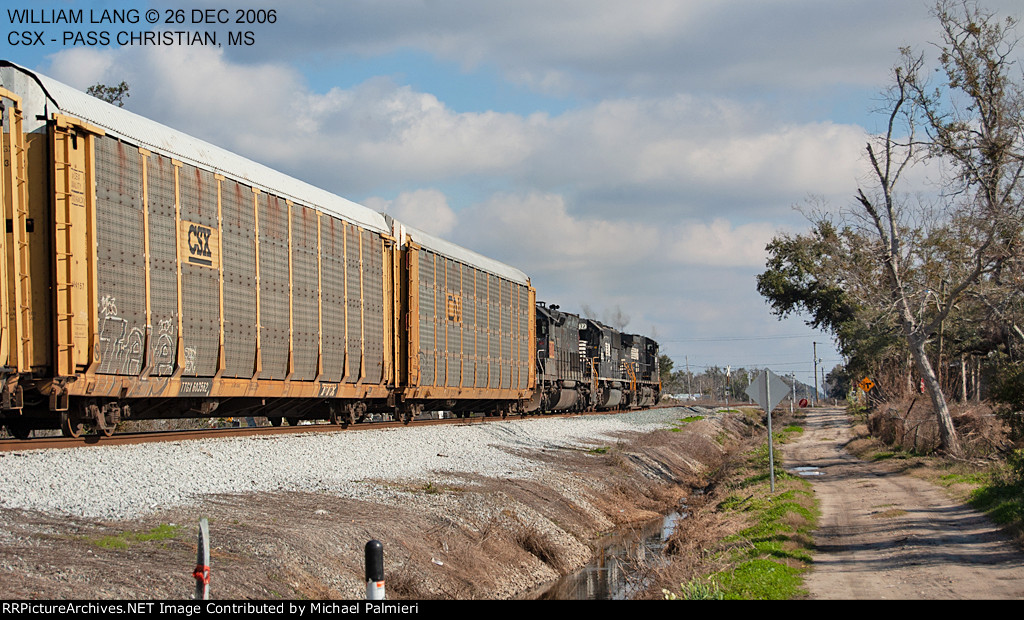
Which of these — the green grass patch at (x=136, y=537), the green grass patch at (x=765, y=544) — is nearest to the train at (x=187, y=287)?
the green grass patch at (x=136, y=537)

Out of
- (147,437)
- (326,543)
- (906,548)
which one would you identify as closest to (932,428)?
(906,548)

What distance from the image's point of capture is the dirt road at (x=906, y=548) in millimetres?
9070

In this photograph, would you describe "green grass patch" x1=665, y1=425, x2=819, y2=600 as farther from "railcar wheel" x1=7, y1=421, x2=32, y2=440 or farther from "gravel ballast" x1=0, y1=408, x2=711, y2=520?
"railcar wheel" x1=7, y1=421, x2=32, y2=440

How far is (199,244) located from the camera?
44.5ft

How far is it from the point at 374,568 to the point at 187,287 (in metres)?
9.10

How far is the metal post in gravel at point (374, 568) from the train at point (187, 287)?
699cm

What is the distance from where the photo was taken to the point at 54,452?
11.6 meters

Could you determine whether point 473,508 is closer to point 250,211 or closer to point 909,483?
point 250,211

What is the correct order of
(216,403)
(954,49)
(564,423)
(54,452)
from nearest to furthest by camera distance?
(54,452) < (216,403) < (954,49) < (564,423)

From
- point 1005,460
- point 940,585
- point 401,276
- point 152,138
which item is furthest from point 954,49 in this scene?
point 152,138

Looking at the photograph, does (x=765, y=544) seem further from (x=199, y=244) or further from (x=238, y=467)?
(x=199, y=244)

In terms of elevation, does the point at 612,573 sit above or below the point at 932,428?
below

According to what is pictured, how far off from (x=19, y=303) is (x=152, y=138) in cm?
352

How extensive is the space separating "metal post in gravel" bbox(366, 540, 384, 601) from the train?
6.99 meters
